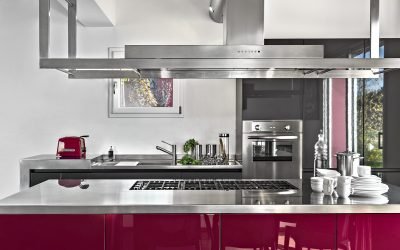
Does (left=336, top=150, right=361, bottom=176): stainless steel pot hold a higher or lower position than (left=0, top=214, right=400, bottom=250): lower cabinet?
higher

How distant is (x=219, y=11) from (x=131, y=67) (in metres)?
1.49

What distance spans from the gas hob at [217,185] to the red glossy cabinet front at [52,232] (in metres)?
0.53

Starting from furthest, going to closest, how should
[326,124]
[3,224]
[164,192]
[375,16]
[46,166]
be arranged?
[326,124], [46,166], [375,16], [164,192], [3,224]

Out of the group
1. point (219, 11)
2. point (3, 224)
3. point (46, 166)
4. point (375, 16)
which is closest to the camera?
point (3, 224)

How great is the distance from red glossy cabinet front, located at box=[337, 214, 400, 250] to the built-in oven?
7.33ft

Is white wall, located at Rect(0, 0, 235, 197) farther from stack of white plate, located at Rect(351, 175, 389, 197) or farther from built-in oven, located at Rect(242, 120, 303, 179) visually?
stack of white plate, located at Rect(351, 175, 389, 197)

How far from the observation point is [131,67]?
285 centimetres

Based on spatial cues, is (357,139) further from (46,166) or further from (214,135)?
(46,166)

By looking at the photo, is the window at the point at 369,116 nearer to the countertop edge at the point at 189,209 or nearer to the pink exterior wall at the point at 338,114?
the pink exterior wall at the point at 338,114

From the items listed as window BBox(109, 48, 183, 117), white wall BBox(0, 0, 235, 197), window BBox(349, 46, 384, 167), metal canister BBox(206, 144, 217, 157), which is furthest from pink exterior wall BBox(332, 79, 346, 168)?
window BBox(109, 48, 183, 117)

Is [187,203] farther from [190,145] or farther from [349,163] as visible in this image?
[190,145]

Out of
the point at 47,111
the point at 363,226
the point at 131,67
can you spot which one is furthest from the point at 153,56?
the point at 47,111

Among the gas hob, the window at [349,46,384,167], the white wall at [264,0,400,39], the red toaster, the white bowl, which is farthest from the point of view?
the white wall at [264,0,400,39]

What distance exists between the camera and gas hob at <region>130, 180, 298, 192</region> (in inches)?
115
